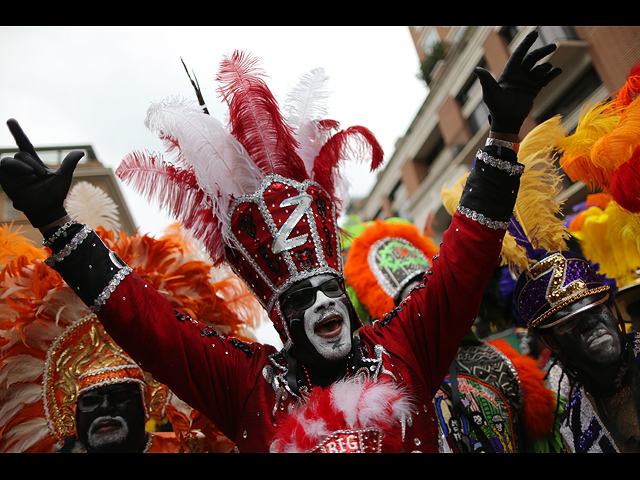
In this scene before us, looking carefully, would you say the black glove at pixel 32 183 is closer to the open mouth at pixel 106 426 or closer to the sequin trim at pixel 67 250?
the sequin trim at pixel 67 250

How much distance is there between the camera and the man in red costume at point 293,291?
149 cm

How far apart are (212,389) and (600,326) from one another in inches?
76.7

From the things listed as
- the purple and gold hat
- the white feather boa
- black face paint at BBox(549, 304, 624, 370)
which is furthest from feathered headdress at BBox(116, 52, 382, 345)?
black face paint at BBox(549, 304, 624, 370)

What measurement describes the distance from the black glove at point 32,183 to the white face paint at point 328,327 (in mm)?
985

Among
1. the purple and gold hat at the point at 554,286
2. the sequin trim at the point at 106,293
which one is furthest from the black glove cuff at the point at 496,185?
the sequin trim at the point at 106,293

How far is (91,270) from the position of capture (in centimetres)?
150

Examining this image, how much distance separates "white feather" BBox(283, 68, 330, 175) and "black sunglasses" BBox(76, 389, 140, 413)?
153 cm

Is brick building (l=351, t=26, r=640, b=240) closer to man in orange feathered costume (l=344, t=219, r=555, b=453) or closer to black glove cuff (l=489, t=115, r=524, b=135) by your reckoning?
man in orange feathered costume (l=344, t=219, r=555, b=453)

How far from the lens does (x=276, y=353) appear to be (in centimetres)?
185

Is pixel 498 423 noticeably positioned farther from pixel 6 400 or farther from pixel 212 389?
pixel 6 400

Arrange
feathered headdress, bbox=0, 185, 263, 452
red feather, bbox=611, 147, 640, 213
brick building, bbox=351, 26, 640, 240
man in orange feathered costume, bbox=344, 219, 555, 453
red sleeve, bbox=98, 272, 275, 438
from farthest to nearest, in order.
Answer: brick building, bbox=351, 26, 640, 240, man in orange feathered costume, bbox=344, 219, 555, 453, feathered headdress, bbox=0, 185, 263, 452, red feather, bbox=611, 147, 640, 213, red sleeve, bbox=98, 272, 275, 438

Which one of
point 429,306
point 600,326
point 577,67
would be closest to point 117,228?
point 429,306

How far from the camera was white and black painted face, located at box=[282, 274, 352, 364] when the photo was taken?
1669mm

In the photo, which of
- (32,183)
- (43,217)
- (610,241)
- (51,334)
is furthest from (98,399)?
(610,241)
